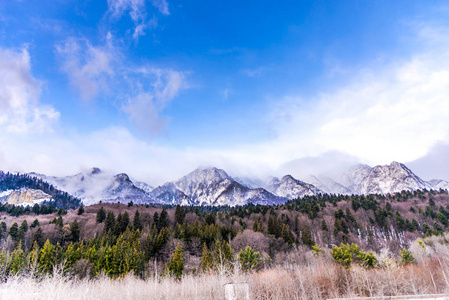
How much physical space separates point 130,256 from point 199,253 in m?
20.1

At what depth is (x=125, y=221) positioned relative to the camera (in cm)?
7112

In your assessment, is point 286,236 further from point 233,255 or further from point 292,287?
point 292,287

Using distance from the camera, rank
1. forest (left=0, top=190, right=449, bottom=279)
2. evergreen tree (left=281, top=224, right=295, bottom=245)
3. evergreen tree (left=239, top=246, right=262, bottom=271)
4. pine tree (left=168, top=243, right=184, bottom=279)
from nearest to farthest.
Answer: forest (left=0, top=190, right=449, bottom=279)
pine tree (left=168, top=243, right=184, bottom=279)
evergreen tree (left=239, top=246, right=262, bottom=271)
evergreen tree (left=281, top=224, right=295, bottom=245)

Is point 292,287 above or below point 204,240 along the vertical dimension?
below

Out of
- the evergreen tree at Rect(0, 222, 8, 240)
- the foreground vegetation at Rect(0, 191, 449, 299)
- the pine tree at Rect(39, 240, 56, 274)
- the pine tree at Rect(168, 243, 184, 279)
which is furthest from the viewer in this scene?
the evergreen tree at Rect(0, 222, 8, 240)

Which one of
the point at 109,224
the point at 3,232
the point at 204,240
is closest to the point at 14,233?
the point at 3,232

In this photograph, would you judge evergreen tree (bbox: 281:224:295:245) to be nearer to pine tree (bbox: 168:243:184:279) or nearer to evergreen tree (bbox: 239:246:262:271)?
evergreen tree (bbox: 239:246:262:271)

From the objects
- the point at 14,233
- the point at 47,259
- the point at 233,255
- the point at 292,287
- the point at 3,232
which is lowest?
the point at 233,255

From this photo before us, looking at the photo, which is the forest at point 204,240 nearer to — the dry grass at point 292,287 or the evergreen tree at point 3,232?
the evergreen tree at point 3,232

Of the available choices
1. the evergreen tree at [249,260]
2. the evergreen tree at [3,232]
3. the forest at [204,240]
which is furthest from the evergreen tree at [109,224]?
the evergreen tree at [249,260]

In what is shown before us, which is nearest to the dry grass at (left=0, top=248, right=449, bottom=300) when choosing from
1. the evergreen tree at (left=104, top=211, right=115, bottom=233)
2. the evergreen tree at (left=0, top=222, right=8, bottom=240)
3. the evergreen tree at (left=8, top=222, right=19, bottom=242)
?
the evergreen tree at (left=104, top=211, right=115, bottom=233)

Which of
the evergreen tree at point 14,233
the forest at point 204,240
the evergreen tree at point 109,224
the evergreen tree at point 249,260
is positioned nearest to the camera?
the forest at point 204,240

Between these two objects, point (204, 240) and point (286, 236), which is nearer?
point (204, 240)

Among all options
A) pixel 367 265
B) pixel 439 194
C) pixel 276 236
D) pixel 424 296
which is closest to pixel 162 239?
pixel 276 236
